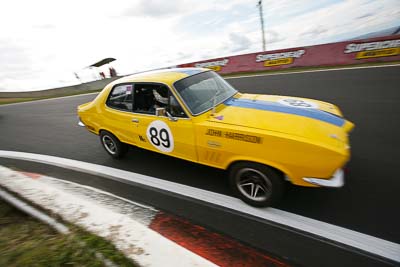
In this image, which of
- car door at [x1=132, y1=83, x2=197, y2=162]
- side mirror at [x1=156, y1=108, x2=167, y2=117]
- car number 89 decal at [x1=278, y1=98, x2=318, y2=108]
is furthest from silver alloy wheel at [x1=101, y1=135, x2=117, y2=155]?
car number 89 decal at [x1=278, y1=98, x2=318, y2=108]

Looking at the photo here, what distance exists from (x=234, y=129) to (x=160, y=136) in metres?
1.20

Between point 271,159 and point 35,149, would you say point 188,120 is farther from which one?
point 35,149

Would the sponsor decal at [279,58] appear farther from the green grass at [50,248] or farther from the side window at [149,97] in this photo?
the green grass at [50,248]

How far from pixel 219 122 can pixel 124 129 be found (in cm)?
180

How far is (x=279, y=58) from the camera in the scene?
14289mm

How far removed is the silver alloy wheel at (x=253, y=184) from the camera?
2.67m

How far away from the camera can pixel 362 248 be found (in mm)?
2170

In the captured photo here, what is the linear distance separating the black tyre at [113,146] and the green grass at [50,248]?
1927 mm

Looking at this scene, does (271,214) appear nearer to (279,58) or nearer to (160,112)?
(160,112)

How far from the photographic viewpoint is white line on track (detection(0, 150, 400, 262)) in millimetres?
2176

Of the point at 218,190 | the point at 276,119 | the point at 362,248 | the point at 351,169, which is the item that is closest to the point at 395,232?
the point at 362,248

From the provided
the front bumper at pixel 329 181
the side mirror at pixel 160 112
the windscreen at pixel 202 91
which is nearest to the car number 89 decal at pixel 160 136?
the side mirror at pixel 160 112

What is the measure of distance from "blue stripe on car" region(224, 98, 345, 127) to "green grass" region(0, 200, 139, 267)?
234 centimetres

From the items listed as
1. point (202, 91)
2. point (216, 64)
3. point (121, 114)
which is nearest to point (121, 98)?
point (121, 114)
